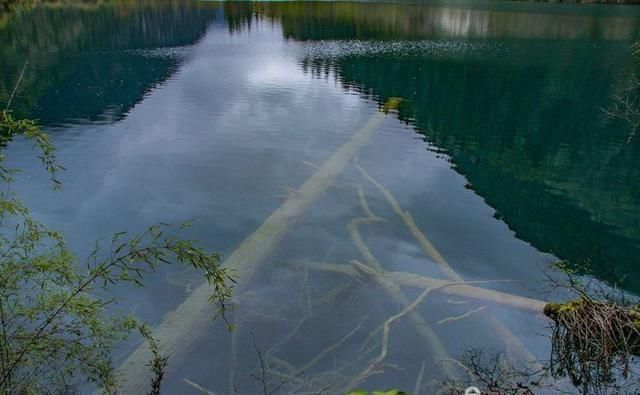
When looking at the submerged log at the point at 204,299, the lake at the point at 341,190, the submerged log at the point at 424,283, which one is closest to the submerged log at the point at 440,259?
the lake at the point at 341,190

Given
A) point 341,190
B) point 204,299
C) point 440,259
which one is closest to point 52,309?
point 204,299

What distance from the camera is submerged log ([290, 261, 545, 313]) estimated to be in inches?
451

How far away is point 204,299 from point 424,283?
5671mm

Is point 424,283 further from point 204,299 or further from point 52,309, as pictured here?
point 52,309

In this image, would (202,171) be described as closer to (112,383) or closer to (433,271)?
(433,271)

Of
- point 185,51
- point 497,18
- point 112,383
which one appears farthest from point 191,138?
point 497,18

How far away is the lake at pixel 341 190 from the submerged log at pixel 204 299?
0.06m

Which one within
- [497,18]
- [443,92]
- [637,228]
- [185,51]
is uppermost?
[497,18]

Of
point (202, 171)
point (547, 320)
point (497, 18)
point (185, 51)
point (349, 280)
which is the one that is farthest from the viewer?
point (497, 18)

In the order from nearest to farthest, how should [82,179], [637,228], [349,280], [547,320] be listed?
[547,320]
[349,280]
[637,228]
[82,179]

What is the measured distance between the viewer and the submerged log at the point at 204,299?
8992 millimetres

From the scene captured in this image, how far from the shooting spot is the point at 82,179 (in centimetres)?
2098

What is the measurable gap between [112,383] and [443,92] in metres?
39.1

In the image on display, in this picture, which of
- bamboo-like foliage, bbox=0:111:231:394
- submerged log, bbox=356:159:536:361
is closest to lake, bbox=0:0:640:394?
submerged log, bbox=356:159:536:361
